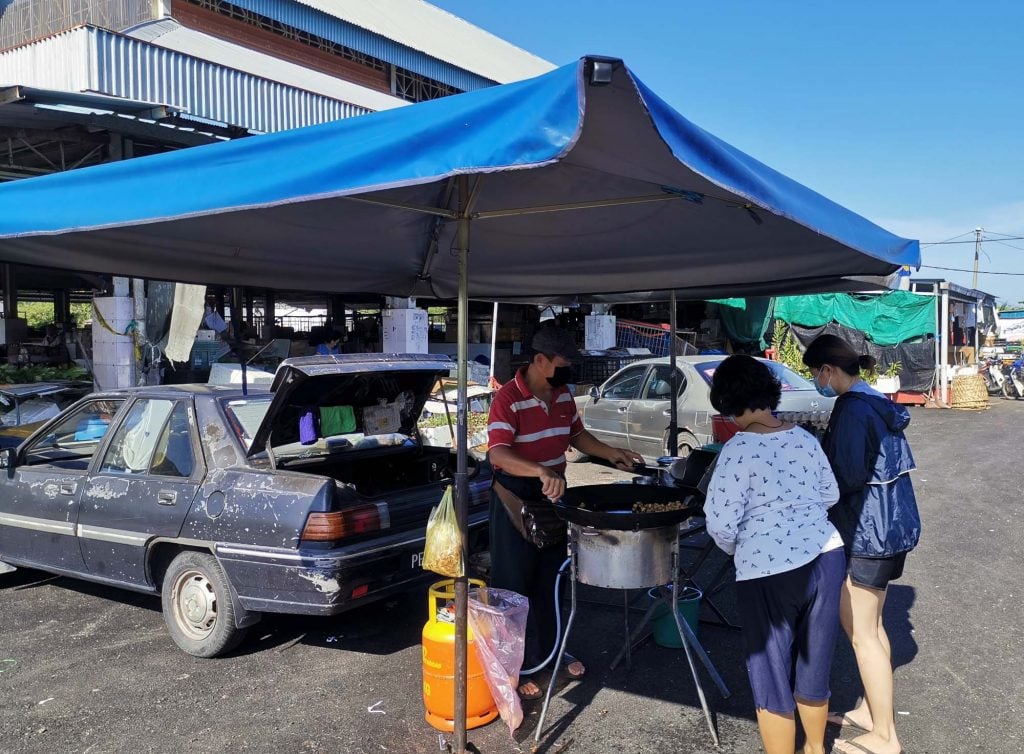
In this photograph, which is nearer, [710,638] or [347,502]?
[347,502]

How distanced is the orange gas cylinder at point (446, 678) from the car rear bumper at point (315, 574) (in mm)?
568

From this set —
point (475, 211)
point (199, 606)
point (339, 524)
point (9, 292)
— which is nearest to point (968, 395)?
point (475, 211)

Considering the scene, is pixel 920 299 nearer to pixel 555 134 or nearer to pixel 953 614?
pixel 953 614

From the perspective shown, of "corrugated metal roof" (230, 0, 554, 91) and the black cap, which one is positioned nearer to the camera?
the black cap

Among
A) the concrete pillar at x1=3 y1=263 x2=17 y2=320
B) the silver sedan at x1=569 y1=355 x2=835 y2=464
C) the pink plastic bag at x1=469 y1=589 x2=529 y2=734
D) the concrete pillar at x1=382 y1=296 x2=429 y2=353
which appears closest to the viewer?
the pink plastic bag at x1=469 y1=589 x2=529 y2=734

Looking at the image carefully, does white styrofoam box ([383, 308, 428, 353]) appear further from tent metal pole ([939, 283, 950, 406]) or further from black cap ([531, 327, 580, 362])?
tent metal pole ([939, 283, 950, 406])

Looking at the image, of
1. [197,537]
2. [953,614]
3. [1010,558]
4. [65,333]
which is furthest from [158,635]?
[65,333]

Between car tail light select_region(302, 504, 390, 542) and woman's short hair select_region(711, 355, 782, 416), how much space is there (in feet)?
6.70

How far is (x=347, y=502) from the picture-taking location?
13.7 feet

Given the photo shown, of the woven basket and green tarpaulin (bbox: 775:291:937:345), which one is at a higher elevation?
green tarpaulin (bbox: 775:291:937:345)

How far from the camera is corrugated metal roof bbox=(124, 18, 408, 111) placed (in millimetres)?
15133

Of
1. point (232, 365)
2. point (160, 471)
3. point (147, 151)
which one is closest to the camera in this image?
point (160, 471)

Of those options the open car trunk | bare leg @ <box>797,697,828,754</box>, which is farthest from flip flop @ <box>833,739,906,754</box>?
the open car trunk

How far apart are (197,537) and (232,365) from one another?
31.8ft
